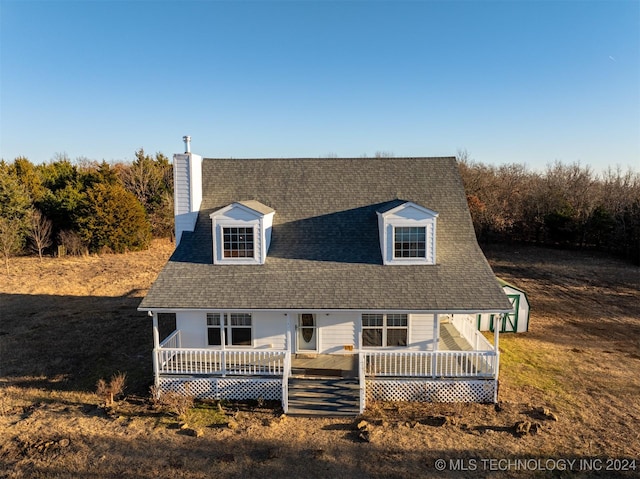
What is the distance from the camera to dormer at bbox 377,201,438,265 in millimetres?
14609

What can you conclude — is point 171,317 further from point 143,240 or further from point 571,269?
point 571,269

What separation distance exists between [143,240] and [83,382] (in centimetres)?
2971

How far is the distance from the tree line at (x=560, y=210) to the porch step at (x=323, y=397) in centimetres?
3663

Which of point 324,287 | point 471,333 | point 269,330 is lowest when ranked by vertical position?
point 471,333

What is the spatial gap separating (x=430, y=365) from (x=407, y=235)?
472cm

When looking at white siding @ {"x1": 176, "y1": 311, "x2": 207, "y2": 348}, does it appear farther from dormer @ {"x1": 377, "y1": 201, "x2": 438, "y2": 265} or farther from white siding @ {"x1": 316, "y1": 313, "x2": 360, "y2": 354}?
dormer @ {"x1": 377, "y1": 201, "x2": 438, "y2": 265}

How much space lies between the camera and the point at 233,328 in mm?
14852

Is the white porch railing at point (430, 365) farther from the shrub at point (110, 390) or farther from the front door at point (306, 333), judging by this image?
the shrub at point (110, 390)

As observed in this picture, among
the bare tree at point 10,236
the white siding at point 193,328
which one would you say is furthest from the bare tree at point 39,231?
the white siding at point 193,328

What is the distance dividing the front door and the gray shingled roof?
156 centimetres

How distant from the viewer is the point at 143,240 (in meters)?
42.1

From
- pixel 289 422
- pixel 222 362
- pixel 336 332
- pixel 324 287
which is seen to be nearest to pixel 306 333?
pixel 336 332

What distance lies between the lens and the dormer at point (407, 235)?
47.9 feet

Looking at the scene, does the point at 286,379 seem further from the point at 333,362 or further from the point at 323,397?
the point at 333,362
